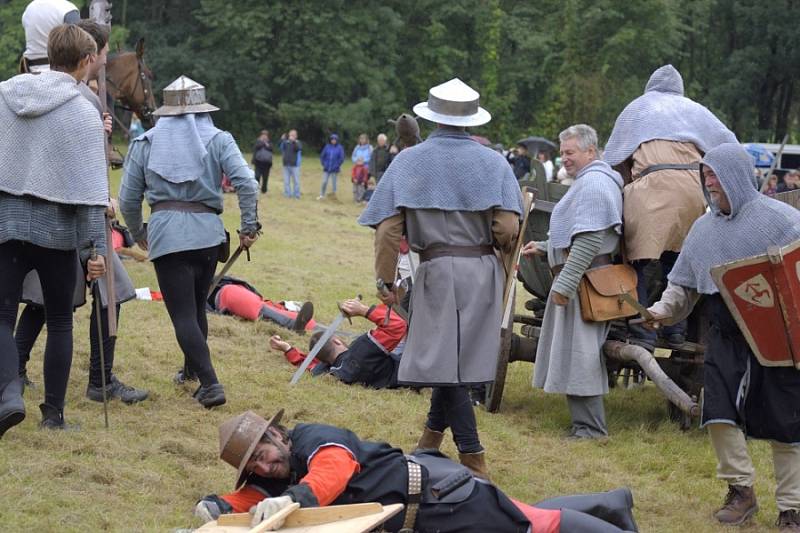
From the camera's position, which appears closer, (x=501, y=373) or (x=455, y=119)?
(x=455, y=119)

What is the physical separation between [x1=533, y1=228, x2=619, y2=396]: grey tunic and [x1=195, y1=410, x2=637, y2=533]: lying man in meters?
2.39

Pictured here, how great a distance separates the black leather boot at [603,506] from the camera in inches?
188

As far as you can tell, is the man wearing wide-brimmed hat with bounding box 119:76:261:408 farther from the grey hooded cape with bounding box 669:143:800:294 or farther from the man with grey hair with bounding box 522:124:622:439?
the grey hooded cape with bounding box 669:143:800:294

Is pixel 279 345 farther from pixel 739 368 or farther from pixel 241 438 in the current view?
pixel 241 438

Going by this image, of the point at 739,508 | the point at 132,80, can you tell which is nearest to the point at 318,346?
the point at 739,508

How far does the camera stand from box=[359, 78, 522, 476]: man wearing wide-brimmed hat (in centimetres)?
562

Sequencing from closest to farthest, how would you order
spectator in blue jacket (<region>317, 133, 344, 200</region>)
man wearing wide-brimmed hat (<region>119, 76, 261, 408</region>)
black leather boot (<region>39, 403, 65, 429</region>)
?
black leather boot (<region>39, 403, 65, 429</region>), man wearing wide-brimmed hat (<region>119, 76, 261, 408</region>), spectator in blue jacket (<region>317, 133, 344, 200</region>)

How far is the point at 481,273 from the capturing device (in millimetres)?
5668

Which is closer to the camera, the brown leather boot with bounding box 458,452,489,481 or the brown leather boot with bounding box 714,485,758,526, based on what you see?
the brown leather boot with bounding box 714,485,758,526

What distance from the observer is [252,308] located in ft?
32.6

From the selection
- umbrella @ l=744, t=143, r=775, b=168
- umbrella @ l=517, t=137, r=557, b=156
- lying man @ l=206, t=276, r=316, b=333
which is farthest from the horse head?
umbrella @ l=744, t=143, r=775, b=168

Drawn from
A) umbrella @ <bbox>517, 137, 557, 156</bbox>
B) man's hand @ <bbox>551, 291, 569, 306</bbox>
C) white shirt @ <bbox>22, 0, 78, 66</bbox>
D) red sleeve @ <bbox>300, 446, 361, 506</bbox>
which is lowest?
umbrella @ <bbox>517, 137, 557, 156</bbox>

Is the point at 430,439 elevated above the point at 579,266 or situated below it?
below

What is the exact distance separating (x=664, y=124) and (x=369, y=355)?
242 centimetres
